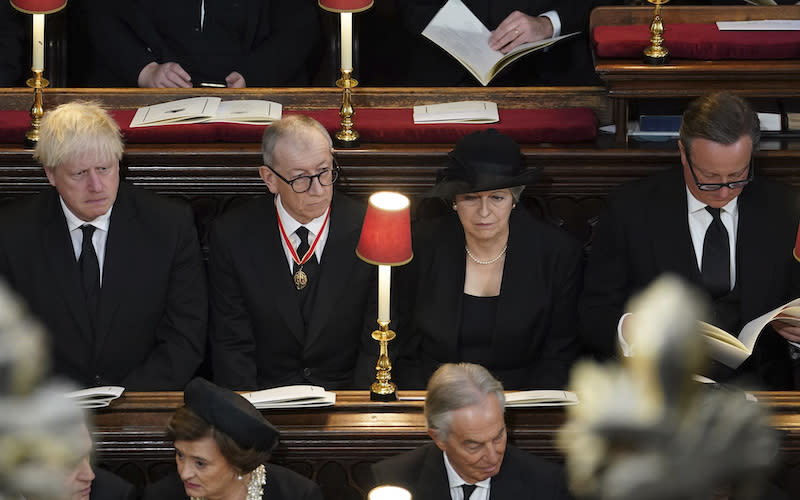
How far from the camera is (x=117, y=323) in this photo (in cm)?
375

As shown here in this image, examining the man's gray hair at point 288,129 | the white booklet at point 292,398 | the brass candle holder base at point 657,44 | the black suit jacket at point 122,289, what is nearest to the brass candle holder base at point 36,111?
the black suit jacket at point 122,289

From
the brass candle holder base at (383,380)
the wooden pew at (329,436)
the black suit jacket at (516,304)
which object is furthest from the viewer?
the black suit jacket at (516,304)

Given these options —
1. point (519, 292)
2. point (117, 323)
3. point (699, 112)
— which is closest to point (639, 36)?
point (699, 112)

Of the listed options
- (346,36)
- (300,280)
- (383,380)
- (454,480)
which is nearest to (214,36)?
(346,36)

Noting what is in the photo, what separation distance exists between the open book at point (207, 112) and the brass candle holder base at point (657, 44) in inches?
52.2

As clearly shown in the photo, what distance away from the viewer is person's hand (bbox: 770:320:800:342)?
11.5 ft

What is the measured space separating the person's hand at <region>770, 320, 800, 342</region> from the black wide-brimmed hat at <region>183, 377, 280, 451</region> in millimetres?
1653

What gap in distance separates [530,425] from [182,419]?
3.13 ft

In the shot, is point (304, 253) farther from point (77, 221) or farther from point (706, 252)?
point (706, 252)

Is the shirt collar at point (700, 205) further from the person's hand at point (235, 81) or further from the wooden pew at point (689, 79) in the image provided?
the person's hand at point (235, 81)

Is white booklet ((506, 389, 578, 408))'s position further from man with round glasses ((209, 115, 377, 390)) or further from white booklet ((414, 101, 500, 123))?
white booklet ((414, 101, 500, 123))

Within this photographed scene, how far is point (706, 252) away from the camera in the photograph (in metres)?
3.76

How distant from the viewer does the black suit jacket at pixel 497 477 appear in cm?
292

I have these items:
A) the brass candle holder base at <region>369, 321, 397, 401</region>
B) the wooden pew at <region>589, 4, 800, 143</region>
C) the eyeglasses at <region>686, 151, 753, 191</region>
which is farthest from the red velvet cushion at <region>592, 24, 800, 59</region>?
the brass candle holder base at <region>369, 321, 397, 401</region>
